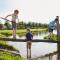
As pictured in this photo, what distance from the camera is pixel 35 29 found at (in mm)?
18984

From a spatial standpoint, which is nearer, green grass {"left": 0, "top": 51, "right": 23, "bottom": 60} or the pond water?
green grass {"left": 0, "top": 51, "right": 23, "bottom": 60}

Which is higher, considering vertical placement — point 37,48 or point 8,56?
point 37,48

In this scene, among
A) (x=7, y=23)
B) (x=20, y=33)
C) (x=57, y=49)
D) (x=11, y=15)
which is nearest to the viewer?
(x=11, y=15)

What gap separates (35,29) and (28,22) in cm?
141

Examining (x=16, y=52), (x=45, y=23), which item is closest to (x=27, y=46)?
(x=16, y=52)

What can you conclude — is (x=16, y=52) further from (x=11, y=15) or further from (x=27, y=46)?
(x=11, y=15)

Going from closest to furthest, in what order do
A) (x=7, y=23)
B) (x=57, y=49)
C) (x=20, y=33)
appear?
A: (x=7, y=23), (x=57, y=49), (x=20, y=33)

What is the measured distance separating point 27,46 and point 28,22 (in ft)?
6.06

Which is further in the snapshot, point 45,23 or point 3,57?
point 45,23

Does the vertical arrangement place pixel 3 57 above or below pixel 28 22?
below

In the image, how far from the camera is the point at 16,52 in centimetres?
1664

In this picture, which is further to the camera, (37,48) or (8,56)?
(37,48)

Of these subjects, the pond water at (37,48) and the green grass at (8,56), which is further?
the pond water at (37,48)

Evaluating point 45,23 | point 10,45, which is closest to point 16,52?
point 10,45
